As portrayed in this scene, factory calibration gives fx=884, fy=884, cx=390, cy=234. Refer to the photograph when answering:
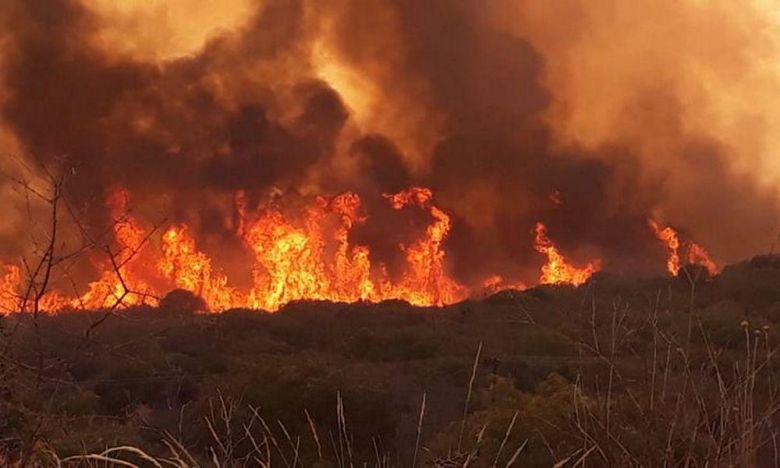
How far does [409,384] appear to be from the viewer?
33.0 meters

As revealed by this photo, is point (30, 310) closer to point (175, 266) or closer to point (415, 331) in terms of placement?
point (415, 331)

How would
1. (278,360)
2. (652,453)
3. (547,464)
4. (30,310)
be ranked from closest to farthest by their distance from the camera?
(652,453) < (30,310) < (547,464) < (278,360)

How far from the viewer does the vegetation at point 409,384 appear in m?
3.59

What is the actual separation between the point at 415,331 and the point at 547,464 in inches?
1395

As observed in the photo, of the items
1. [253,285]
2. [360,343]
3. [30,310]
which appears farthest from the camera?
[253,285]

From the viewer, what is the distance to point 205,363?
42.2 m

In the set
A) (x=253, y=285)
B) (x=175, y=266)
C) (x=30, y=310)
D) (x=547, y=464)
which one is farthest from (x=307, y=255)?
(x=30, y=310)

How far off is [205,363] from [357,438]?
2041 centimetres

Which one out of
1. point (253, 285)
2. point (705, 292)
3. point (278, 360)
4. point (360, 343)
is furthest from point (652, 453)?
point (253, 285)

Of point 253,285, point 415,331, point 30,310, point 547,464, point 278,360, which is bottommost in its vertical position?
point 547,464

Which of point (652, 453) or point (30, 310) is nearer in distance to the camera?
point (652, 453)

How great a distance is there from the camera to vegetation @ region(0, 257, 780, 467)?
11.8 feet

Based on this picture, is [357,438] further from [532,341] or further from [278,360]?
[532,341]

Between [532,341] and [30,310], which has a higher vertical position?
[532,341]
